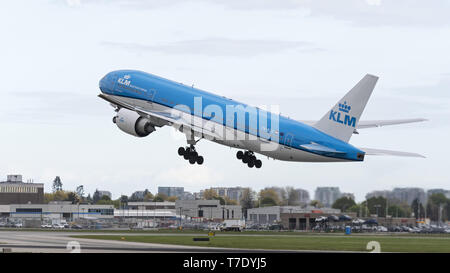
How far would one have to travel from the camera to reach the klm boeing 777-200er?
66.8 metres

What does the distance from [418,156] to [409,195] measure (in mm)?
64666

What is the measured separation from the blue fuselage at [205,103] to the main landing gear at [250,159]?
7326mm

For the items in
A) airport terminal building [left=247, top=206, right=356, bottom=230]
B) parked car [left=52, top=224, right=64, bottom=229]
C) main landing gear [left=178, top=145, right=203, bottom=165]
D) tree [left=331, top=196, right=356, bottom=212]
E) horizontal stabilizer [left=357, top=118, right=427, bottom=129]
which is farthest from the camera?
tree [left=331, top=196, right=356, bottom=212]

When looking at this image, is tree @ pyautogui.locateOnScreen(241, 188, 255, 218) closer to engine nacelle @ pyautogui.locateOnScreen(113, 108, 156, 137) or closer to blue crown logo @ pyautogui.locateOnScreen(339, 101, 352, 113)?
engine nacelle @ pyautogui.locateOnScreen(113, 108, 156, 137)

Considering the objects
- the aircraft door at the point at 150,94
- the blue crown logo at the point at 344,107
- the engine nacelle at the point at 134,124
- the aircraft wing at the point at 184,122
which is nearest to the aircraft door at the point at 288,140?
the blue crown logo at the point at 344,107

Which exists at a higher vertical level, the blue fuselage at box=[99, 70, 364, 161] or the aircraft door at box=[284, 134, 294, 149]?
→ the blue fuselage at box=[99, 70, 364, 161]

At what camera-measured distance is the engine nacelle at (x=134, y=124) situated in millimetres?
79688

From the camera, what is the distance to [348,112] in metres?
66.6

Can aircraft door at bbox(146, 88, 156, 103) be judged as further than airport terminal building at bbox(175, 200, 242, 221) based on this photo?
No

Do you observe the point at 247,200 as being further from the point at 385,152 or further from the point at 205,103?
the point at 385,152

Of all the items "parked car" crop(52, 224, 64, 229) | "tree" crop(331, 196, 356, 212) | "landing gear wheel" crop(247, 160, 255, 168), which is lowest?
"parked car" crop(52, 224, 64, 229)

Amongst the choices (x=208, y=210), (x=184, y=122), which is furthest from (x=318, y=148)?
(x=208, y=210)

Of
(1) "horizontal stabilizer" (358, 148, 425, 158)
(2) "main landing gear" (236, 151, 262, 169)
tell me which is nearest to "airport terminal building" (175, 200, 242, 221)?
(2) "main landing gear" (236, 151, 262, 169)

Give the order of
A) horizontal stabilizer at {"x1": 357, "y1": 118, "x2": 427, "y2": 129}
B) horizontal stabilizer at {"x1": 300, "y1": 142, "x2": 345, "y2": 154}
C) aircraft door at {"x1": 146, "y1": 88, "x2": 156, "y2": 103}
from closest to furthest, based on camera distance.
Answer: horizontal stabilizer at {"x1": 300, "y1": 142, "x2": 345, "y2": 154}, horizontal stabilizer at {"x1": 357, "y1": 118, "x2": 427, "y2": 129}, aircraft door at {"x1": 146, "y1": 88, "x2": 156, "y2": 103}
